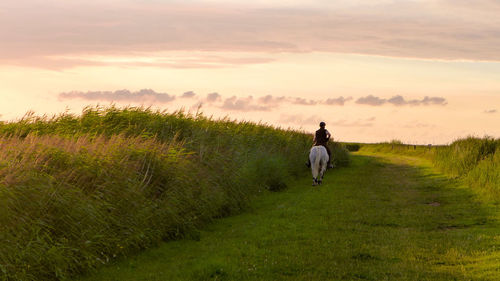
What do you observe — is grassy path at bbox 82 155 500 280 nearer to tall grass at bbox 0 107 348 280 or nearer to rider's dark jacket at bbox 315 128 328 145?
tall grass at bbox 0 107 348 280

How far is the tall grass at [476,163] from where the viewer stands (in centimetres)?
2145

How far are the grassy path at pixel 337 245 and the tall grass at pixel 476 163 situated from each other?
2.10m

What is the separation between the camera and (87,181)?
12.0 metres

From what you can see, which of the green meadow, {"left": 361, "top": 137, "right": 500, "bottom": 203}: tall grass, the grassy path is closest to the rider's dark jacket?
the green meadow

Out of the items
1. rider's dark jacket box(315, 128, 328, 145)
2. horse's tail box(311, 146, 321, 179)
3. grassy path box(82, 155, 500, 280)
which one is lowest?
grassy path box(82, 155, 500, 280)

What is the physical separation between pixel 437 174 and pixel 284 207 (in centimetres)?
1645

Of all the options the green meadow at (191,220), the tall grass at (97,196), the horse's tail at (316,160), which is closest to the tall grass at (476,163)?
the green meadow at (191,220)

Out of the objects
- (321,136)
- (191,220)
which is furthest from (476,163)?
(191,220)

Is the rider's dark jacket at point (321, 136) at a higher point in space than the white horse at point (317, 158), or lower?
higher

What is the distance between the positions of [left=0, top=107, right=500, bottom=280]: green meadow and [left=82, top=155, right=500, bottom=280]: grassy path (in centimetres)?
4

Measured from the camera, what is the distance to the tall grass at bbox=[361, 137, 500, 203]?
21.5m

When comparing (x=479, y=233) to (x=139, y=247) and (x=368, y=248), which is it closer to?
(x=368, y=248)

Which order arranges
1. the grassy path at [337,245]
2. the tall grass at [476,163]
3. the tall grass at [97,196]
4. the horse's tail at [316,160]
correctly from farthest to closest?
the horse's tail at [316,160] < the tall grass at [476,163] < the grassy path at [337,245] < the tall grass at [97,196]

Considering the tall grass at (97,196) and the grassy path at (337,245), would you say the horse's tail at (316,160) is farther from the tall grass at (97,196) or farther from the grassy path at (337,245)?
the tall grass at (97,196)
